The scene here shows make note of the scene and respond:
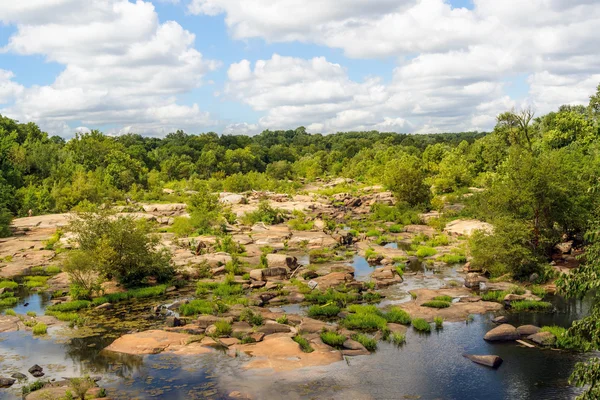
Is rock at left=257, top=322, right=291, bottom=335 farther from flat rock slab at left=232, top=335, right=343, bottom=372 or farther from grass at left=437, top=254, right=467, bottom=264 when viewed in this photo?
grass at left=437, top=254, right=467, bottom=264

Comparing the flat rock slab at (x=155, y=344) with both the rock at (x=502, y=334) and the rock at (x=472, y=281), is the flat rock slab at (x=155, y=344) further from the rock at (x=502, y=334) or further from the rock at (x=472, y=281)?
the rock at (x=472, y=281)

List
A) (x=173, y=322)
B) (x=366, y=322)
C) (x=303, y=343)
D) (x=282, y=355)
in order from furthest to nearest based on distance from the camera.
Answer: (x=173, y=322) → (x=366, y=322) → (x=303, y=343) → (x=282, y=355)

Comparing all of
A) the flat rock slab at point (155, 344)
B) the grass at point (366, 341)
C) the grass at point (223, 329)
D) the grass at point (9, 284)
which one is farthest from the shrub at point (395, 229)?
the grass at point (9, 284)

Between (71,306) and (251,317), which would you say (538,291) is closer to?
Result: (251,317)

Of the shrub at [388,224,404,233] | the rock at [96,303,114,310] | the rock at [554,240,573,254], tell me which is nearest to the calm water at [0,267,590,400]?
the rock at [96,303,114,310]

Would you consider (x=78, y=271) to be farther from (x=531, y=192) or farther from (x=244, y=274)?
(x=531, y=192)

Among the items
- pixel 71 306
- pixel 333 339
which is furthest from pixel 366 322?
pixel 71 306

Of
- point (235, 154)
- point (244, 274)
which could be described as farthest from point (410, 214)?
point (235, 154)
